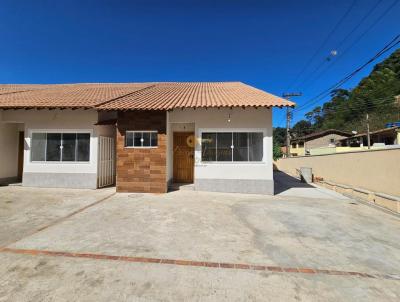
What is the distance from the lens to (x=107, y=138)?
975 centimetres

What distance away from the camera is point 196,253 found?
3.67 metres

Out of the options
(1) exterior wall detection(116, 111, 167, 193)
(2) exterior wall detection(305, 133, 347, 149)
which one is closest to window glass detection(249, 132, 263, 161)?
(1) exterior wall detection(116, 111, 167, 193)

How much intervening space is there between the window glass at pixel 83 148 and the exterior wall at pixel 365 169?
12.8 meters

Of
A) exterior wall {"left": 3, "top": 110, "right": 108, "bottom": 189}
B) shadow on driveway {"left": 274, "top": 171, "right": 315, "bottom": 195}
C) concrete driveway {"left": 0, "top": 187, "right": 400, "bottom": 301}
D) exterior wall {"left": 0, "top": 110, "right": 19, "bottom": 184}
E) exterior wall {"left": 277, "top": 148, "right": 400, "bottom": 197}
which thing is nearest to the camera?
concrete driveway {"left": 0, "top": 187, "right": 400, "bottom": 301}

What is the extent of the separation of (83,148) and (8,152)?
398 centimetres

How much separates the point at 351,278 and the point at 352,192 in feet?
30.3

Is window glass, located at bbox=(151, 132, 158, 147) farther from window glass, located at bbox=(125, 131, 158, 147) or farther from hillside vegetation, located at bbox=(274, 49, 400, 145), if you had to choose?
hillside vegetation, located at bbox=(274, 49, 400, 145)

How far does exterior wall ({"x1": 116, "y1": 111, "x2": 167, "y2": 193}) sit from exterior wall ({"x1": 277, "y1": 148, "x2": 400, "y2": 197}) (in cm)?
932

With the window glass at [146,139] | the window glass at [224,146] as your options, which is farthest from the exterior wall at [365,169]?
the window glass at [146,139]

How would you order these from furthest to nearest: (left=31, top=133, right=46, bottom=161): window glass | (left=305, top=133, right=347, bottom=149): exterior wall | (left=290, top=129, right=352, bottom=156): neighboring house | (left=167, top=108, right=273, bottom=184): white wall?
(left=305, top=133, right=347, bottom=149): exterior wall → (left=290, top=129, right=352, bottom=156): neighboring house → (left=31, top=133, right=46, bottom=161): window glass → (left=167, top=108, right=273, bottom=184): white wall

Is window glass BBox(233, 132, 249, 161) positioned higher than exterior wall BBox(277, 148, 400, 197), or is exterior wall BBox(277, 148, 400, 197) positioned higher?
window glass BBox(233, 132, 249, 161)

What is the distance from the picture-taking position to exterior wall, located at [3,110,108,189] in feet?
29.6

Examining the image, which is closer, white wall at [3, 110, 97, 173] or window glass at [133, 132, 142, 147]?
window glass at [133, 132, 142, 147]

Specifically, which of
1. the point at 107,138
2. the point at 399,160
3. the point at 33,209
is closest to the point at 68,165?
the point at 107,138
